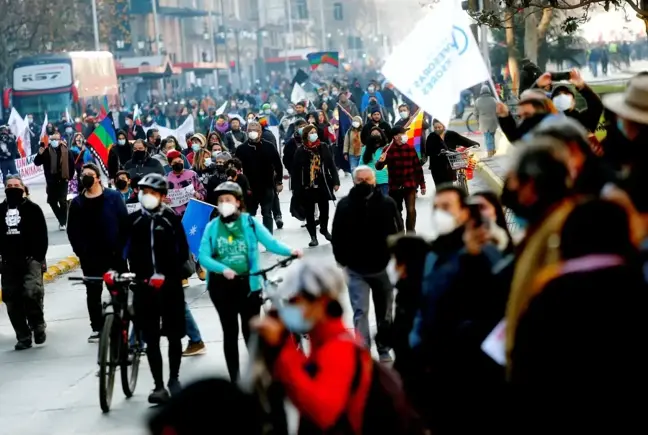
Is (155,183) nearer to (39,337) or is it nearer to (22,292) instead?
(22,292)

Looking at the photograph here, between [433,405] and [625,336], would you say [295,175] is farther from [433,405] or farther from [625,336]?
[625,336]

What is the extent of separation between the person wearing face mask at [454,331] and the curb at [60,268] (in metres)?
12.7

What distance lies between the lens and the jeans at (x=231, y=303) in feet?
33.2

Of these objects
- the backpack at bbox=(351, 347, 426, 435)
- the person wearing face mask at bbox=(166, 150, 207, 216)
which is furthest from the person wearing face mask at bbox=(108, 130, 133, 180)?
the backpack at bbox=(351, 347, 426, 435)

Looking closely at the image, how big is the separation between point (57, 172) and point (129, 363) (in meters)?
13.2

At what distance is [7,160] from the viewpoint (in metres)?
32.0

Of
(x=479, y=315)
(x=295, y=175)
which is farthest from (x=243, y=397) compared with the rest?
(x=295, y=175)

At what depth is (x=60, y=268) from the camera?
62.4ft

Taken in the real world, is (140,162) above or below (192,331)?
above

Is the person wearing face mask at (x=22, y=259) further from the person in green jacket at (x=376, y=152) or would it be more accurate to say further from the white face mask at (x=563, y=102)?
the person in green jacket at (x=376, y=152)

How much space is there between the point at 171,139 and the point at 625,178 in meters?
14.6

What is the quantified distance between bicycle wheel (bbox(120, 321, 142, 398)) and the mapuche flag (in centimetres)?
1319

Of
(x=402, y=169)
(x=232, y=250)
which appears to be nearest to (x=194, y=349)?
(x=232, y=250)

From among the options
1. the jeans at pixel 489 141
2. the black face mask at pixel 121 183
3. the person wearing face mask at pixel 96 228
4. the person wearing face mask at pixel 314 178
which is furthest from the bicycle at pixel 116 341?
the jeans at pixel 489 141
